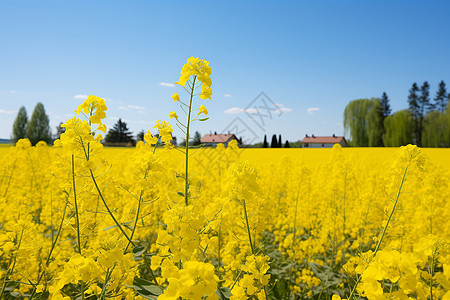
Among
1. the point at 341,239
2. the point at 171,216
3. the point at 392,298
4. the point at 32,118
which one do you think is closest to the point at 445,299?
the point at 392,298

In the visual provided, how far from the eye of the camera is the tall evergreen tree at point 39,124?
4519 cm

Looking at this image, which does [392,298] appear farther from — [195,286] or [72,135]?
[72,135]

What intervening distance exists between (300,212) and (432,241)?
333 cm

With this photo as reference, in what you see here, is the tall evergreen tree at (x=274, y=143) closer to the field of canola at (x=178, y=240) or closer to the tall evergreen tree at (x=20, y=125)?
the field of canola at (x=178, y=240)

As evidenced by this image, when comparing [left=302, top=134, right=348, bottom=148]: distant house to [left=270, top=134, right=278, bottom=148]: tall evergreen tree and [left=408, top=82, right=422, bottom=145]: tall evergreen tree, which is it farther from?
[left=270, top=134, right=278, bottom=148]: tall evergreen tree

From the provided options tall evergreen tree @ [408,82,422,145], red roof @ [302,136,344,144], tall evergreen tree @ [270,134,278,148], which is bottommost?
tall evergreen tree @ [270,134,278,148]

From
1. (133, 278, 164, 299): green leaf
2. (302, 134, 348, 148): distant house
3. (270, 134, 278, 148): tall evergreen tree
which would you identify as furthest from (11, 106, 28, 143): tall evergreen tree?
(133, 278, 164, 299): green leaf

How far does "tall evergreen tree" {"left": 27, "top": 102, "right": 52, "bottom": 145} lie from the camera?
148ft

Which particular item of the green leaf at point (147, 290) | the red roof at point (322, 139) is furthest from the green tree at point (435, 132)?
the green leaf at point (147, 290)

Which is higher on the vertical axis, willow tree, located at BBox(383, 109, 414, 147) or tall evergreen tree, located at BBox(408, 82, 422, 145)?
tall evergreen tree, located at BBox(408, 82, 422, 145)

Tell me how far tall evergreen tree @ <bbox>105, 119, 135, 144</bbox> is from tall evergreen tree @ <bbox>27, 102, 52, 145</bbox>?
42.7 ft

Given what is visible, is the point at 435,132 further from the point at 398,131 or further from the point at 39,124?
the point at 39,124

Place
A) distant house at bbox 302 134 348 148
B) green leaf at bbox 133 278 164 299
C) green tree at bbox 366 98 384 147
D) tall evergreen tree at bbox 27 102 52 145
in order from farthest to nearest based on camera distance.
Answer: distant house at bbox 302 134 348 148 → tall evergreen tree at bbox 27 102 52 145 → green tree at bbox 366 98 384 147 → green leaf at bbox 133 278 164 299

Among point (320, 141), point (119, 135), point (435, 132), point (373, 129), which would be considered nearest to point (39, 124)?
point (119, 135)
